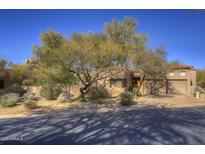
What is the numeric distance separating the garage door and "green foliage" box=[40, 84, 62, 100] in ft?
46.3

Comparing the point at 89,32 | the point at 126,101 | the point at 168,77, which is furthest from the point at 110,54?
the point at 168,77

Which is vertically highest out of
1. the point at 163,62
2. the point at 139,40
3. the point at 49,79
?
the point at 139,40

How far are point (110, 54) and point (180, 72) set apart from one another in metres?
13.0

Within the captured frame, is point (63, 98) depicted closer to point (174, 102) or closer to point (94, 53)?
point (94, 53)

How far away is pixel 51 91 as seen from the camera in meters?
16.2

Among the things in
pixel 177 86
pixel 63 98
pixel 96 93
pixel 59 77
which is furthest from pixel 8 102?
pixel 177 86

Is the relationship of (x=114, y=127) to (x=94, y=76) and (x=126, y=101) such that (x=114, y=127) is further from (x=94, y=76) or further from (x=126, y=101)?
(x=94, y=76)

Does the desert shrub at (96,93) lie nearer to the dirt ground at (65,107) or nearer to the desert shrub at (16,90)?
the dirt ground at (65,107)

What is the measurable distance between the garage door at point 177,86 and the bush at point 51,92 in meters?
14.2

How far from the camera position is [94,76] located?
15.6 metres

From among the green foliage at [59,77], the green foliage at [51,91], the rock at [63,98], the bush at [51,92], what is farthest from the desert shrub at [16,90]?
the rock at [63,98]

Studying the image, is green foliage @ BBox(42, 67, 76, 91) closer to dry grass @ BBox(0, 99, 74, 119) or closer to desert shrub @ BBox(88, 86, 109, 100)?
desert shrub @ BBox(88, 86, 109, 100)

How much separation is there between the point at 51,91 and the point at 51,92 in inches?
3.9

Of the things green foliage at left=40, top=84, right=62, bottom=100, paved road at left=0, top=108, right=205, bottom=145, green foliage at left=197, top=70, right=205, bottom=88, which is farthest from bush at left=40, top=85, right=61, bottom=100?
green foliage at left=197, top=70, right=205, bottom=88
